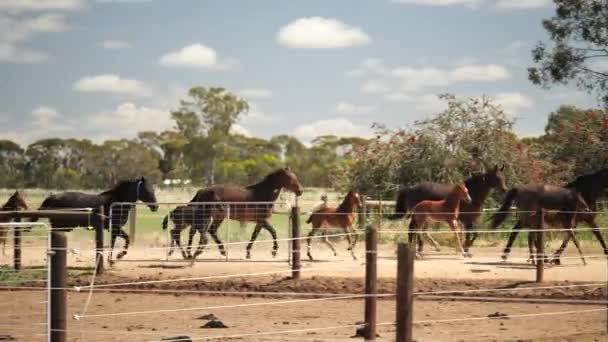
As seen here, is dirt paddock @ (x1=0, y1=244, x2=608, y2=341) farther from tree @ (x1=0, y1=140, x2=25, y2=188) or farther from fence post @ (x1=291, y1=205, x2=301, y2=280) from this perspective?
tree @ (x1=0, y1=140, x2=25, y2=188)

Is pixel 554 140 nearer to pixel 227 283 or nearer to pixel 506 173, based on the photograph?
pixel 506 173

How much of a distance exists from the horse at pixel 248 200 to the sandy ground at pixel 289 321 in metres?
5.65

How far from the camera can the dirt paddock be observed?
1049 cm

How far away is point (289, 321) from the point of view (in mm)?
11492

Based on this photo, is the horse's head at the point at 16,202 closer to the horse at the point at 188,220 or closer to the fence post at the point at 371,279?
the horse at the point at 188,220

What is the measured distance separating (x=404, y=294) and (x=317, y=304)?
6047mm

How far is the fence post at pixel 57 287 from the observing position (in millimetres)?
7227

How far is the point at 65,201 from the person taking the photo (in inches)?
786

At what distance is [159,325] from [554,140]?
2853cm

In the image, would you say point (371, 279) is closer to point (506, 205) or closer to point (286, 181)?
point (506, 205)

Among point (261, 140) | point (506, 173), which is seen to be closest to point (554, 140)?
point (506, 173)

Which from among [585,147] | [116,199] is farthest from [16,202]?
[585,147]

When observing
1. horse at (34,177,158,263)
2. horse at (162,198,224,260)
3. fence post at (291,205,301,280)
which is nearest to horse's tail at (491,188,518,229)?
fence post at (291,205,301,280)

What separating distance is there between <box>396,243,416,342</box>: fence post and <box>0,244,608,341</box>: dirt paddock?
1.90m
